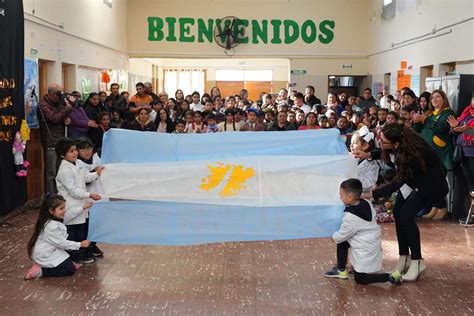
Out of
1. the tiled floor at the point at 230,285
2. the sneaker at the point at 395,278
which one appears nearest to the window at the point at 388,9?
the tiled floor at the point at 230,285

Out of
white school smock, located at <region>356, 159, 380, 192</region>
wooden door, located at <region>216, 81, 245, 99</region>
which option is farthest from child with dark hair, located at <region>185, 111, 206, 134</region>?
wooden door, located at <region>216, 81, 245, 99</region>

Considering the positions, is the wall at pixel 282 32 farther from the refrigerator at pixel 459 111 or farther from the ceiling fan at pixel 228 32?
the refrigerator at pixel 459 111

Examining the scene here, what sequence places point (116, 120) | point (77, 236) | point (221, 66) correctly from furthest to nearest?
point (221, 66) < point (116, 120) < point (77, 236)

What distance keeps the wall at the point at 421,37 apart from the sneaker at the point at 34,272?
734 centimetres

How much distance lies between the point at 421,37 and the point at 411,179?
8.17m

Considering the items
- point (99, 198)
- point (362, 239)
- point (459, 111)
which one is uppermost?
point (459, 111)

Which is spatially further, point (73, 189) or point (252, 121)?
point (252, 121)

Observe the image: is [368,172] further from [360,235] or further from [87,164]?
[87,164]

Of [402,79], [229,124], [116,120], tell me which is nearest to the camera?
[229,124]

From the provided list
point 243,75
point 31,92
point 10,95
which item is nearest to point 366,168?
point 10,95

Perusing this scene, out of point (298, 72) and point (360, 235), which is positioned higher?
point (298, 72)

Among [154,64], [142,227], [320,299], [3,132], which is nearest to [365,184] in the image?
[320,299]

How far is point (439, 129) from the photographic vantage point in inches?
299

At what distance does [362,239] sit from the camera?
489cm
